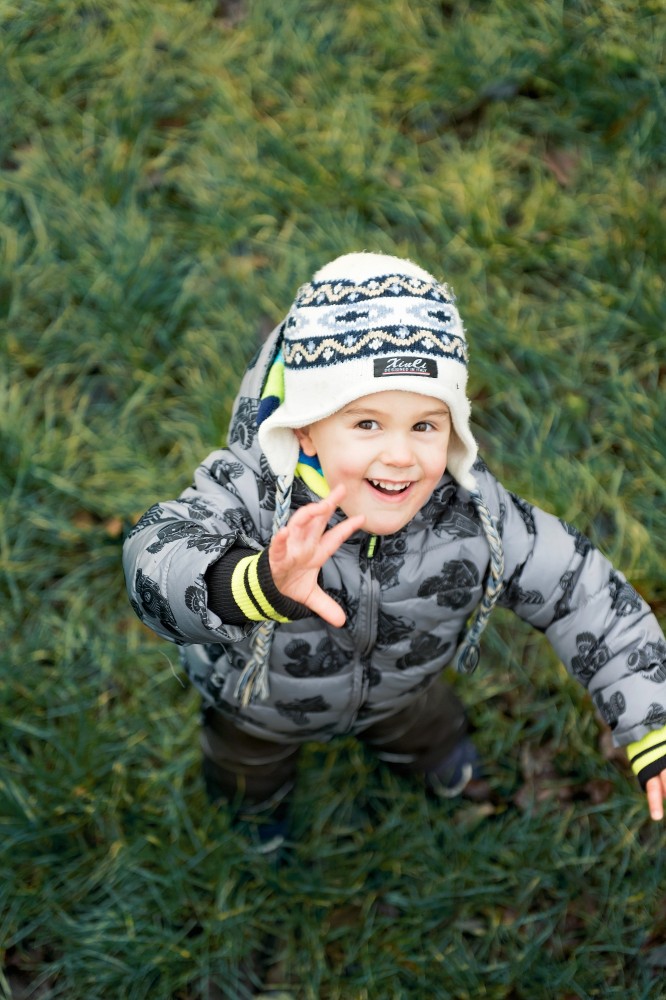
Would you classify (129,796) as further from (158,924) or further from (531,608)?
(531,608)

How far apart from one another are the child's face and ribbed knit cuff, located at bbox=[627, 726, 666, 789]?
743mm

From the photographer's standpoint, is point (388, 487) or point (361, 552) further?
point (361, 552)

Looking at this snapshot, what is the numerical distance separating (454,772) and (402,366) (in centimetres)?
160

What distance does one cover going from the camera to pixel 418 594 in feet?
7.23

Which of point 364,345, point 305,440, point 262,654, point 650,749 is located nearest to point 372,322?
point 364,345

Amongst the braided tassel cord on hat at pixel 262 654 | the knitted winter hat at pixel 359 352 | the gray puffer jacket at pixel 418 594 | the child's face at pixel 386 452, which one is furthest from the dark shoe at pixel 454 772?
the child's face at pixel 386 452

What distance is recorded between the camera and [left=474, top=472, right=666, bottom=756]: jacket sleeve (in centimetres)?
219

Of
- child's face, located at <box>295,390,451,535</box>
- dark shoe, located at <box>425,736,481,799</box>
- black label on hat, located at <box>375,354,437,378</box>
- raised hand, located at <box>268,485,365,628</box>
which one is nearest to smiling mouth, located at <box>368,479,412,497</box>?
child's face, located at <box>295,390,451,535</box>

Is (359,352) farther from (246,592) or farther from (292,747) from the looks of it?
(292,747)

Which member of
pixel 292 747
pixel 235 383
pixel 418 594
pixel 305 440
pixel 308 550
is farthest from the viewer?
pixel 235 383

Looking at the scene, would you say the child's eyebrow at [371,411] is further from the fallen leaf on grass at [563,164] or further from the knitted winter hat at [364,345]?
the fallen leaf on grass at [563,164]

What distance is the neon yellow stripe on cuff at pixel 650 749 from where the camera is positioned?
84.2 inches

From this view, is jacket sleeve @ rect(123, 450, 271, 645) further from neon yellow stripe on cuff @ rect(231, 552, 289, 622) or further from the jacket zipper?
the jacket zipper

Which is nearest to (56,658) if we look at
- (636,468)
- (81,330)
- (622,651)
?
(81,330)
